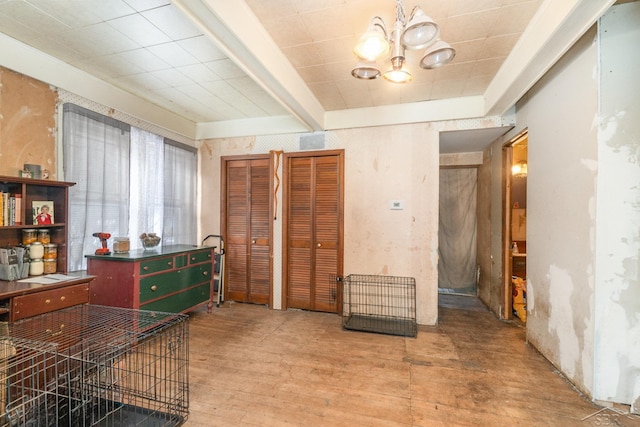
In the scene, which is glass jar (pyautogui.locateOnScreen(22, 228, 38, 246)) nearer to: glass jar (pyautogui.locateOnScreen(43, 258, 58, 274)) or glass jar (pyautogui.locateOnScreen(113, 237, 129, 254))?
glass jar (pyautogui.locateOnScreen(43, 258, 58, 274))

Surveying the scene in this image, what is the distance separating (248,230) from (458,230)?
3.47 m

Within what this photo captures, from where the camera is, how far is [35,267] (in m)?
2.27

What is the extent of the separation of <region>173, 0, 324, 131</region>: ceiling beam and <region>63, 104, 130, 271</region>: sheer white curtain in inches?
69.8

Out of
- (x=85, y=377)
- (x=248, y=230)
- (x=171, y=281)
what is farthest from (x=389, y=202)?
(x=85, y=377)

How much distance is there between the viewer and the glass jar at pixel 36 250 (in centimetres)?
227

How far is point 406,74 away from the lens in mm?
1915

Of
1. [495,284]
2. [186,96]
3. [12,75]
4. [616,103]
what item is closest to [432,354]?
[495,284]

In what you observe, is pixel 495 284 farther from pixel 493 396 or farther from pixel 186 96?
pixel 186 96

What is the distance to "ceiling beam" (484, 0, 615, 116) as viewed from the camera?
63.6 inches

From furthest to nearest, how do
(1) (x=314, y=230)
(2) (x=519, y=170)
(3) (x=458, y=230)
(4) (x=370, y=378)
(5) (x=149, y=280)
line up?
(3) (x=458, y=230) → (2) (x=519, y=170) → (1) (x=314, y=230) → (5) (x=149, y=280) → (4) (x=370, y=378)

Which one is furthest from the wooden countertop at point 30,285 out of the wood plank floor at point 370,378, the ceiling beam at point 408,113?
the ceiling beam at point 408,113

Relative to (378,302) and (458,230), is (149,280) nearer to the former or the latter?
(378,302)

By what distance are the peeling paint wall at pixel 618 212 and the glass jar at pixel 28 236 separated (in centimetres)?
418

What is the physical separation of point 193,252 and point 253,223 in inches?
36.9
